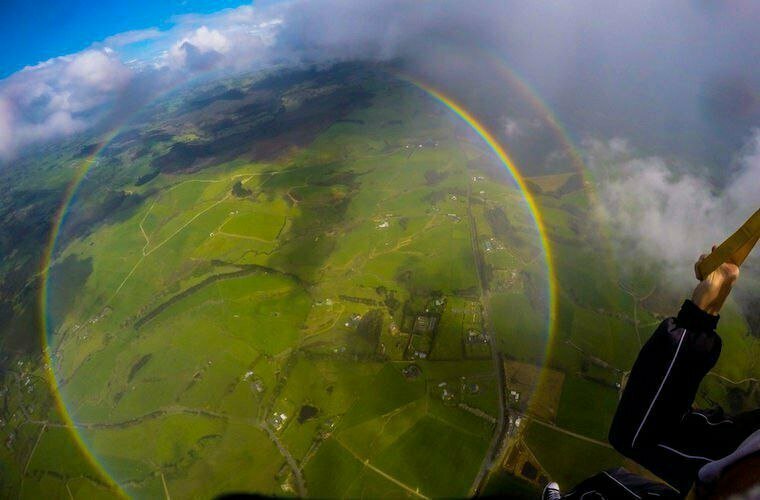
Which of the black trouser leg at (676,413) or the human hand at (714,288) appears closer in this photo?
the human hand at (714,288)

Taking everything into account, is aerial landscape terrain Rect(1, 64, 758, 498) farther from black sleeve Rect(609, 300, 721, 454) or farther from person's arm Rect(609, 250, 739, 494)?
black sleeve Rect(609, 300, 721, 454)

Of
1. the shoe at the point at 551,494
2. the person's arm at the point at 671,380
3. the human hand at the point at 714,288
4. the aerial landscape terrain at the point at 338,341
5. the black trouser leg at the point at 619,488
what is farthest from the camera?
the aerial landscape terrain at the point at 338,341

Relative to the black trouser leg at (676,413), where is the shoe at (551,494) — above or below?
below

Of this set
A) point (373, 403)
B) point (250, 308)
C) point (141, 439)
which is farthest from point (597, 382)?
point (141, 439)

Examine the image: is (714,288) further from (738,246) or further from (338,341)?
(338,341)

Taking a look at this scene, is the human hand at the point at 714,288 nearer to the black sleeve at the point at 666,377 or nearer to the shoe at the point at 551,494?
the black sleeve at the point at 666,377

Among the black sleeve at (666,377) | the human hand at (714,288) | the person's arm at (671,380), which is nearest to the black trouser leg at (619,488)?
the person's arm at (671,380)

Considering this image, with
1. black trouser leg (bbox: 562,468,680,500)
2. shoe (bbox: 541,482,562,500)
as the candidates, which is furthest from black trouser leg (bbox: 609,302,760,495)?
shoe (bbox: 541,482,562,500)
